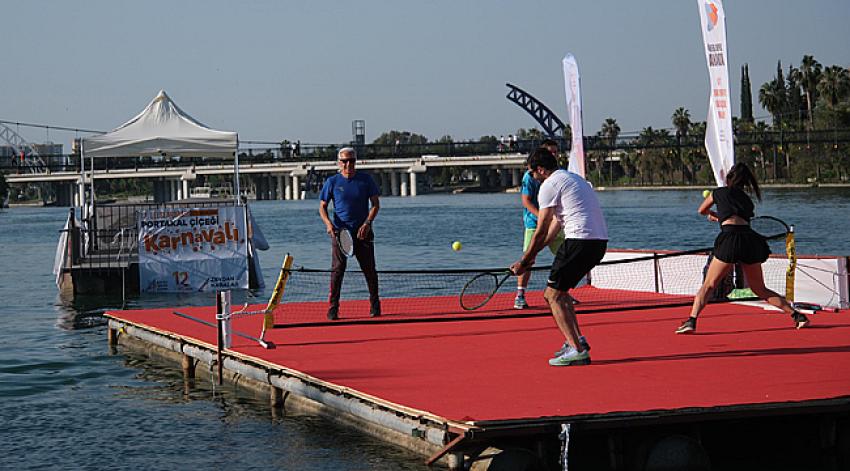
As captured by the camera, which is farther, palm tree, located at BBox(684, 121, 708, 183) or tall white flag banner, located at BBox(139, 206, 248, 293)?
palm tree, located at BBox(684, 121, 708, 183)

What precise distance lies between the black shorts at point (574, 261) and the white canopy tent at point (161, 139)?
52.7 ft

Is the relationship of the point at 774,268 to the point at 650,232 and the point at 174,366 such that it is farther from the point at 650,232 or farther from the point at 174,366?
the point at 650,232

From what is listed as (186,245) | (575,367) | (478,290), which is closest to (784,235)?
(478,290)

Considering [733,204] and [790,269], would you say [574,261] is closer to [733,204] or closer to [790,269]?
[733,204]

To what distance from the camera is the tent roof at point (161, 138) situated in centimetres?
2662

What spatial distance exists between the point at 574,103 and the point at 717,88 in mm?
3011

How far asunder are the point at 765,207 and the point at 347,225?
221ft

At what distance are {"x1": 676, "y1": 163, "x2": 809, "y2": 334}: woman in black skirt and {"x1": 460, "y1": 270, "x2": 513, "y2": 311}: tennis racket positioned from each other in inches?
89.7

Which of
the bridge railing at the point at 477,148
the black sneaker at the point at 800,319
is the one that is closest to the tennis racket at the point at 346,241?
the black sneaker at the point at 800,319

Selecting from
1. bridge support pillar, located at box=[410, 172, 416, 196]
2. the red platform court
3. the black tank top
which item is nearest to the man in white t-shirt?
the red platform court

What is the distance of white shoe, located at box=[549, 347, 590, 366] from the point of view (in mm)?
10812

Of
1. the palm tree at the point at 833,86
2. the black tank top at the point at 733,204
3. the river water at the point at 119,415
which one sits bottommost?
the river water at the point at 119,415

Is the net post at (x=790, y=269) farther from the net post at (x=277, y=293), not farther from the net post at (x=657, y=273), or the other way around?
the net post at (x=277, y=293)

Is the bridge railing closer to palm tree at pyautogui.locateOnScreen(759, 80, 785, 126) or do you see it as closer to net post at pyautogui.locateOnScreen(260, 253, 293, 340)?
palm tree at pyautogui.locateOnScreen(759, 80, 785, 126)
